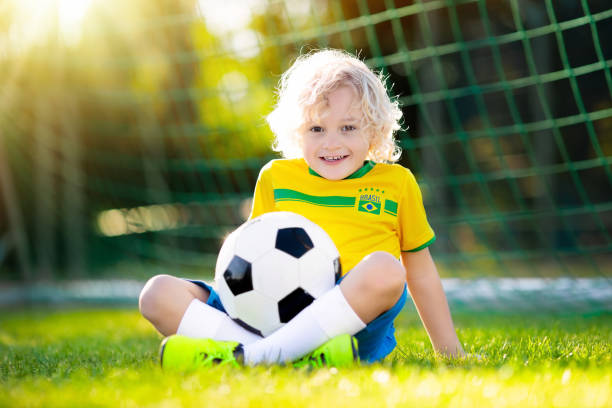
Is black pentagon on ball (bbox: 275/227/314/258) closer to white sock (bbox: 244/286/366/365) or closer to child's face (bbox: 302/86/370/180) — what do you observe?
white sock (bbox: 244/286/366/365)

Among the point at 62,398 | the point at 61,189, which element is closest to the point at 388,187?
the point at 62,398

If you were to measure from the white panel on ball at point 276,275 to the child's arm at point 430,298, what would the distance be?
47 cm

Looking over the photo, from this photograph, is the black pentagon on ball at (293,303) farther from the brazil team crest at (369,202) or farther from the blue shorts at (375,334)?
the brazil team crest at (369,202)

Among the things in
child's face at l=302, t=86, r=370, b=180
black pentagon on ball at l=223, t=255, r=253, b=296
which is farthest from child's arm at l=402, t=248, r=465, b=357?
black pentagon on ball at l=223, t=255, r=253, b=296

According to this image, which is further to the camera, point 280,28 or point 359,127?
point 280,28

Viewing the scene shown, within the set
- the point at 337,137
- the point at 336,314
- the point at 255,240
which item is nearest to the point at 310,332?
the point at 336,314

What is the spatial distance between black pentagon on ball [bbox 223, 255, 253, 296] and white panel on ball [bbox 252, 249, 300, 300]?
0.05 feet

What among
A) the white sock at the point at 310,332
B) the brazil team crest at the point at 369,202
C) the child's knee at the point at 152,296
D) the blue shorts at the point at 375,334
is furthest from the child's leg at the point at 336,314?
the brazil team crest at the point at 369,202

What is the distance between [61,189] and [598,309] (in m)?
4.08

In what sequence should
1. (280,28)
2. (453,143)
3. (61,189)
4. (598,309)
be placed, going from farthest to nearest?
(453,143), (280,28), (61,189), (598,309)

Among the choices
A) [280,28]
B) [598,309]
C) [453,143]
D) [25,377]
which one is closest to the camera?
[25,377]

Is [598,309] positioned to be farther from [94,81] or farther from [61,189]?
[61,189]

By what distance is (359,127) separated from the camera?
6.44 feet

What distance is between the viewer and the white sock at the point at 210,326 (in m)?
1.66
